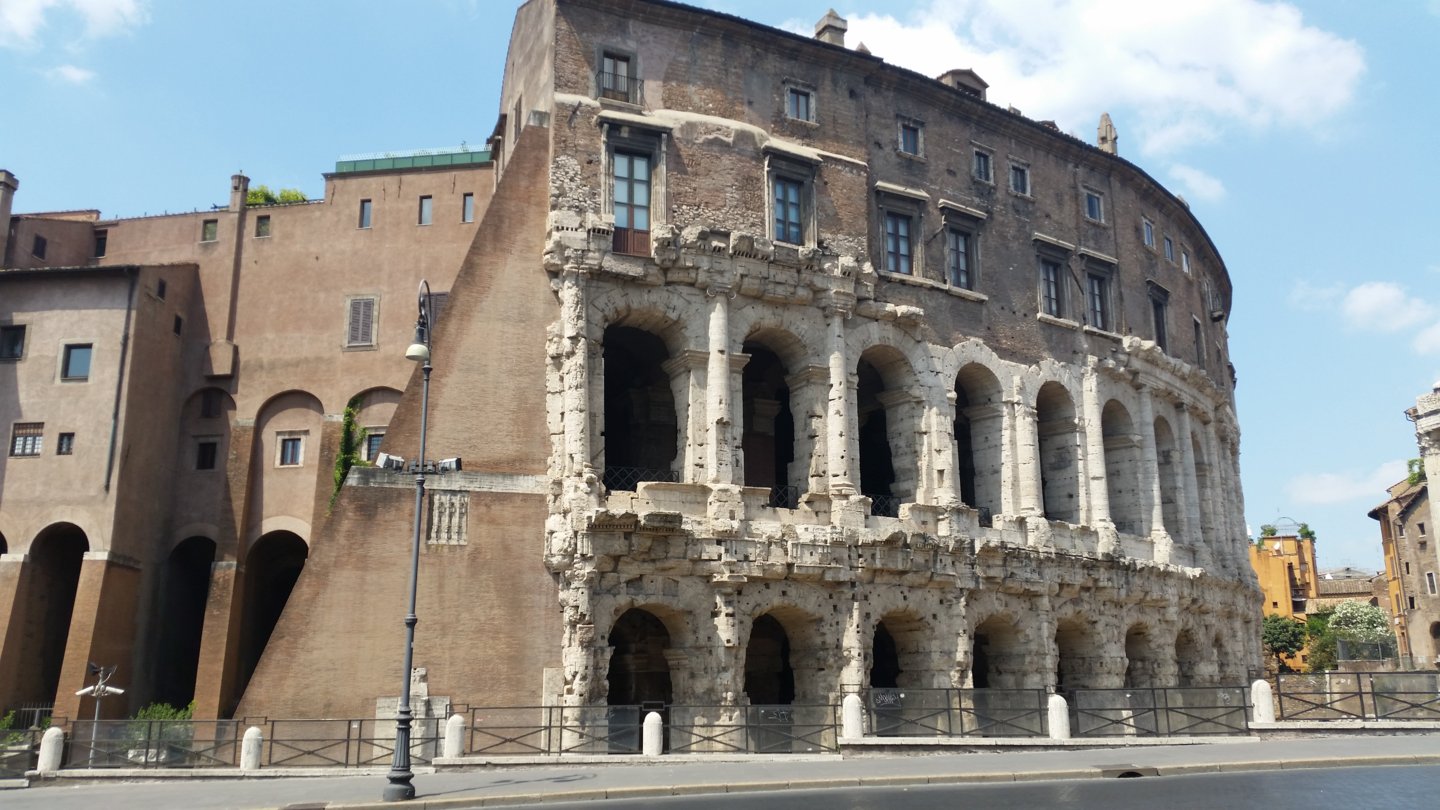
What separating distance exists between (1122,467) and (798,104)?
13885 mm

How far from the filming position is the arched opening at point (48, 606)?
90.5 feet

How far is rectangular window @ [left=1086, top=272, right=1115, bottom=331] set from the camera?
109 feet

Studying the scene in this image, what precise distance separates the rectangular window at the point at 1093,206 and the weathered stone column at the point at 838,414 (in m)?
11.1

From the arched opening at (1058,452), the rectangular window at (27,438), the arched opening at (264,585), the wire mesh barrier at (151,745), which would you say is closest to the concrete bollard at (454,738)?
the wire mesh barrier at (151,745)

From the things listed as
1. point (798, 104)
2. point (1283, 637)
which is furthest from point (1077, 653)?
point (1283, 637)

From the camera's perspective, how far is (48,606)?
28547 millimetres

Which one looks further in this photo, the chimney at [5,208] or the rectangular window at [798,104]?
the chimney at [5,208]

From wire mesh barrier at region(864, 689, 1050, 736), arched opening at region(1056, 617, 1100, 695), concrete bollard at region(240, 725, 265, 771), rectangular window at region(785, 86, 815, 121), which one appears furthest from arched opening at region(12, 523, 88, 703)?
arched opening at region(1056, 617, 1100, 695)

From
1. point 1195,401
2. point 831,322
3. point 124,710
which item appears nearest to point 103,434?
point 124,710

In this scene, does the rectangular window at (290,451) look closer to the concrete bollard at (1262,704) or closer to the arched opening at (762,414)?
the arched opening at (762,414)

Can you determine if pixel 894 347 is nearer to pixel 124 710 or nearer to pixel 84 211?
pixel 124 710

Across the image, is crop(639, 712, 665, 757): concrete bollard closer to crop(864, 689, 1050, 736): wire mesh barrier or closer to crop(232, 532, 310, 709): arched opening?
crop(864, 689, 1050, 736): wire mesh barrier

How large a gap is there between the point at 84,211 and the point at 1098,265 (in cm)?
2927

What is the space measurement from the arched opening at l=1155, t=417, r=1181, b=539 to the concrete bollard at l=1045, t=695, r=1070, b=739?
43.9ft
